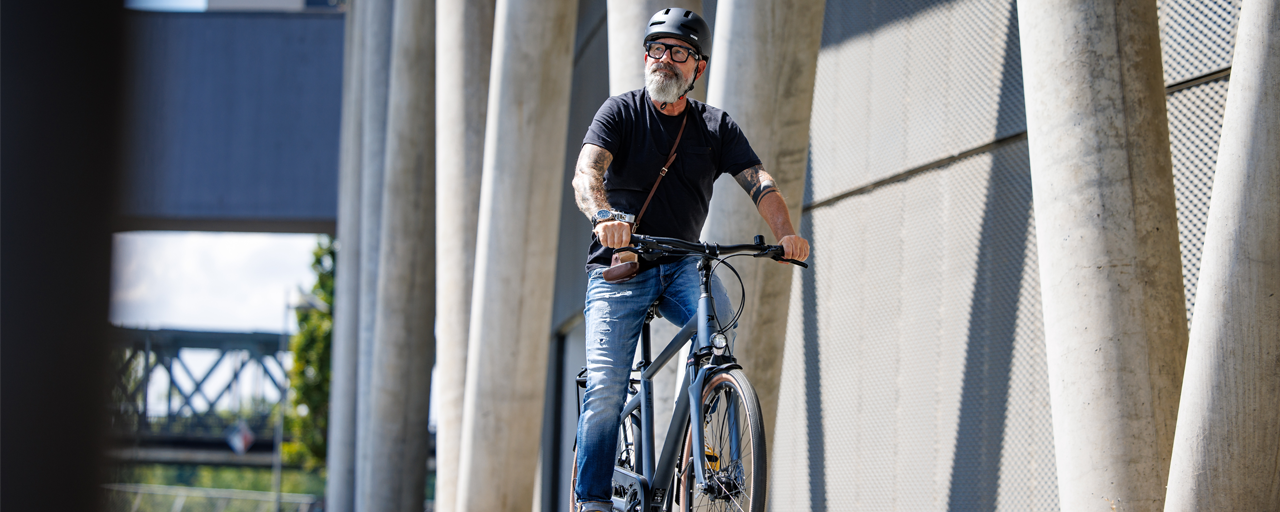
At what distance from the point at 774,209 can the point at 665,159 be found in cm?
44

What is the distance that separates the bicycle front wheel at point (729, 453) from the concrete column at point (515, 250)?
21.3 feet

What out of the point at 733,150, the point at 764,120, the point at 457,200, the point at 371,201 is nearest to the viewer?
the point at 733,150

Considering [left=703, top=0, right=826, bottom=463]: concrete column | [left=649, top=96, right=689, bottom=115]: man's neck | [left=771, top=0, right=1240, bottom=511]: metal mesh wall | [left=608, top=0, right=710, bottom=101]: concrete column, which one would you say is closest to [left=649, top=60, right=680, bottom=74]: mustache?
[left=649, top=96, right=689, bottom=115]: man's neck

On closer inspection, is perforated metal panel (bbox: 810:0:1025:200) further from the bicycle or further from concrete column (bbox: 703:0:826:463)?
the bicycle

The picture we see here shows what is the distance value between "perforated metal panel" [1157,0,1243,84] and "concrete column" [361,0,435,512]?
514 inches

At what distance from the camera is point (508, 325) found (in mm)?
9961

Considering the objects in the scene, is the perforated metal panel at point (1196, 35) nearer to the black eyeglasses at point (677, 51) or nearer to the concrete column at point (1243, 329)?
the concrete column at point (1243, 329)

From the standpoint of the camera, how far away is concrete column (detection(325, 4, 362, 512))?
68.4ft

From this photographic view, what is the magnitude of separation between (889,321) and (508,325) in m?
4.05

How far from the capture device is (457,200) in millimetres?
11930

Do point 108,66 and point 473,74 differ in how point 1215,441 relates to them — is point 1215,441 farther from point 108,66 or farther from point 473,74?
point 473,74

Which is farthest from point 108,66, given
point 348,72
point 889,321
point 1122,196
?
point 348,72

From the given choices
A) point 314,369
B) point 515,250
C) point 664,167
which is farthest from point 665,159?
point 314,369

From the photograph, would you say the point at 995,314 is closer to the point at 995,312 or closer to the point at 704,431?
the point at 995,312
